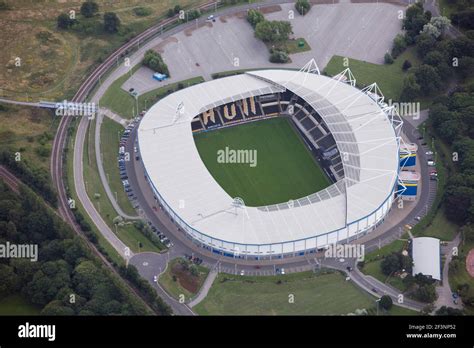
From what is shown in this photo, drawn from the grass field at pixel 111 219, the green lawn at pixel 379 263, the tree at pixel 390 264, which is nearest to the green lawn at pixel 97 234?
the grass field at pixel 111 219

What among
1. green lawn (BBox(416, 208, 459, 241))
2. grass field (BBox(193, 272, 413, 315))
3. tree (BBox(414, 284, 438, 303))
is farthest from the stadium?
tree (BBox(414, 284, 438, 303))

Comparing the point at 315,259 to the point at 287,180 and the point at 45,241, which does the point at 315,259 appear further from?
the point at 45,241

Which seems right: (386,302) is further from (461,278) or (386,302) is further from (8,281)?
(8,281)

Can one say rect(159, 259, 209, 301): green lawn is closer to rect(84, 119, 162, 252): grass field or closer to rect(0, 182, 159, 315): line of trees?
rect(84, 119, 162, 252): grass field

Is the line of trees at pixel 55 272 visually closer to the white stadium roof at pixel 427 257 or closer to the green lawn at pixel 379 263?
the green lawn at pixel 379 263

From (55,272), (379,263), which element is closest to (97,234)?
(55,272)

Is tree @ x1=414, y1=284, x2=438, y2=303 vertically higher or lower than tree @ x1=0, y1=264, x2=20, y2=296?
lower
